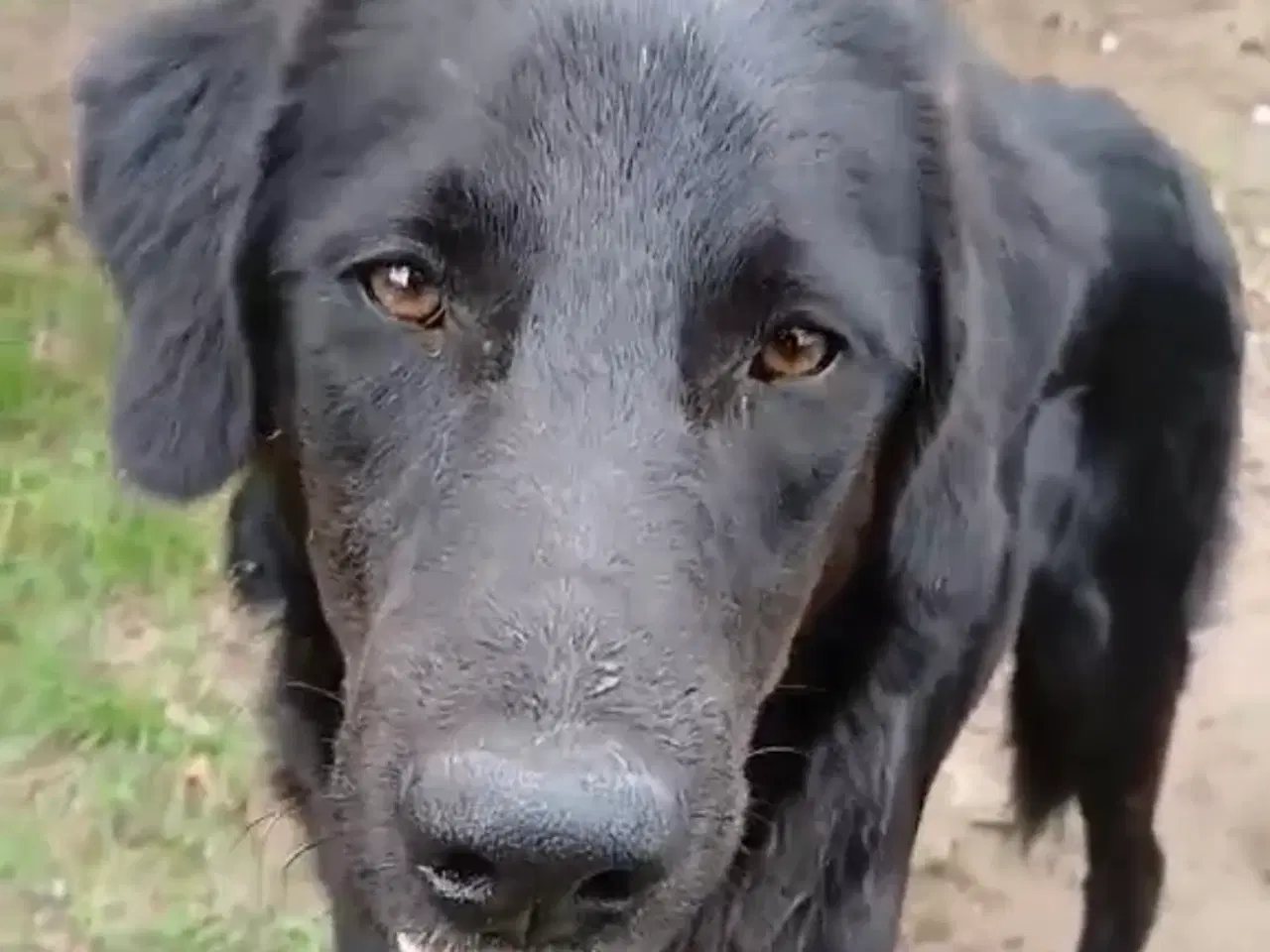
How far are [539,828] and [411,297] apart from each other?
0.49m

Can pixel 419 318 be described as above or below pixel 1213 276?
above

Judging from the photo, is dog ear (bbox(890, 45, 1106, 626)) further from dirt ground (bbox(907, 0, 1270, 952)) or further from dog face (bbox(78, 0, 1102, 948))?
dirt ground (bbox(907, 0, 1270, 952))

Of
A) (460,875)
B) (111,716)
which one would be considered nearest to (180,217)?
(460,875)

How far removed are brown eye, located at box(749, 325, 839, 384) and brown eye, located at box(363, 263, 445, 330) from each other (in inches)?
10.6

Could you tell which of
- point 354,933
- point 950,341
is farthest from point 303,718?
point 950,341

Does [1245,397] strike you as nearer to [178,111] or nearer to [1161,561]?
[1161,561]

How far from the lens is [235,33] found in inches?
75.2

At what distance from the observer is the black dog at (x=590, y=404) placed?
155cm

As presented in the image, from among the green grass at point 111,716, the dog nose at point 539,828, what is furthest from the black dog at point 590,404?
the green grass at point 111,716

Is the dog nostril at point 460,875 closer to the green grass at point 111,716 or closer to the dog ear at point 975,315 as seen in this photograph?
the dog ear at point 975,315

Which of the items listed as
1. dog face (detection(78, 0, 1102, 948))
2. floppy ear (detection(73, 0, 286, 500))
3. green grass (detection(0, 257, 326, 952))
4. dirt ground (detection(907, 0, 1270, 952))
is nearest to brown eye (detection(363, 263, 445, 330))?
dog face (detection(78, 0, 1102, 948))

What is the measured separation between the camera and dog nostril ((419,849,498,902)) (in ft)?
4.90

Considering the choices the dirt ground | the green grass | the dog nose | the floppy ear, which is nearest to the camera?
the dog nose

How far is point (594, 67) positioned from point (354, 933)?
1014 mm
